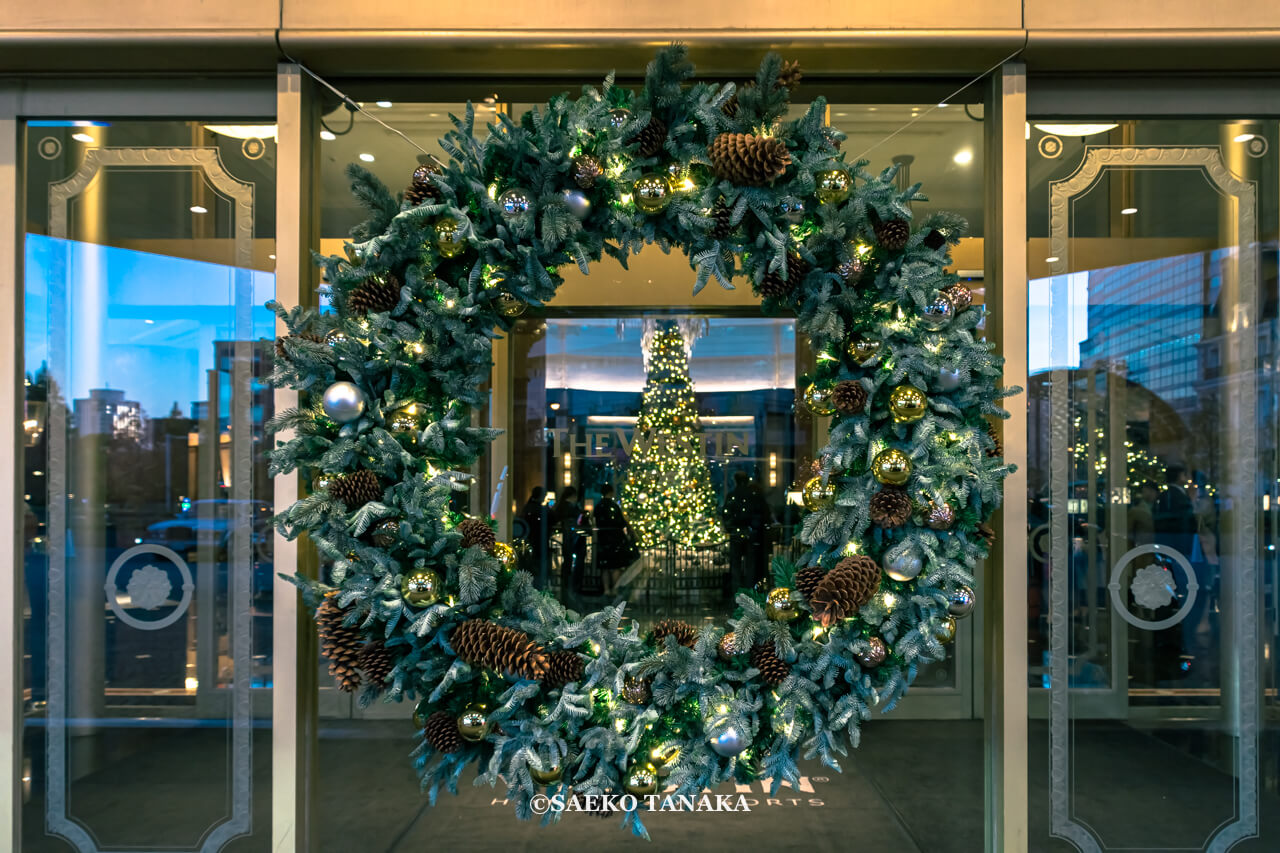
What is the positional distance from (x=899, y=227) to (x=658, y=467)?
120 centimetres

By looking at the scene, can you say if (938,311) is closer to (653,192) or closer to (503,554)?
(653,192)

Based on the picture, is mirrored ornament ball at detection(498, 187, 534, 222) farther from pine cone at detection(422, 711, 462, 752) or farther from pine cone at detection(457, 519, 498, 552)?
pine cone at detection(422, 711, 462, 752)

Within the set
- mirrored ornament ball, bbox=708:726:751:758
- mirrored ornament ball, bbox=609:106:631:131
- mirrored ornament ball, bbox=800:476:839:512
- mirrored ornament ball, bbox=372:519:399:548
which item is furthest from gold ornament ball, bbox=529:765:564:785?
mirrored ornament ball, bbox=609:106:631:131

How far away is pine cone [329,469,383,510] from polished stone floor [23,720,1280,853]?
3.22 ft

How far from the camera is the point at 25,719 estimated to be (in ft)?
7.77

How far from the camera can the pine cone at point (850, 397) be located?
191 centimetres

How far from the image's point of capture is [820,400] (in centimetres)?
207

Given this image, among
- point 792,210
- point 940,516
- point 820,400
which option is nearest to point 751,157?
point 792,210

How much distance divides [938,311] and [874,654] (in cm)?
90

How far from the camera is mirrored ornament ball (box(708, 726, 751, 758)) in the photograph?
1840mm

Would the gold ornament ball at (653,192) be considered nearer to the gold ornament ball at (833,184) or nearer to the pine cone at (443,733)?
the gold ornament ball at (833,184)

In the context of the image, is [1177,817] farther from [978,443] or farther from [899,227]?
[899,227]

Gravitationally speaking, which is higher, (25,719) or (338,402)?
(338,402)

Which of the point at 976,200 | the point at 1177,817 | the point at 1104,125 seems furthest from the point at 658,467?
the point at 1177,817
